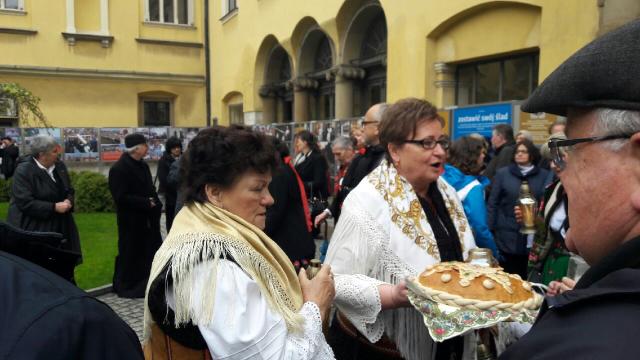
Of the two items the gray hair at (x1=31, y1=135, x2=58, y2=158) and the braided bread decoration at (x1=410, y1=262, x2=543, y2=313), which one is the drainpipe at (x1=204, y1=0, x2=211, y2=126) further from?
the braided bread decoration at (x1=410, y1=262, x2=543, y2=313)

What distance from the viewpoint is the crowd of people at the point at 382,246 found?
3.04 ft

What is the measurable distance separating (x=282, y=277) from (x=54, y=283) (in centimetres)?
110

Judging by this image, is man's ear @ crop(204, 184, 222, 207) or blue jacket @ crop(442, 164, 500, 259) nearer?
man's ear @ crop(204, 184, 222, 207)

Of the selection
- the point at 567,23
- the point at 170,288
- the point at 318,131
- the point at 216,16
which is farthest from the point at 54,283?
the point at 216,16

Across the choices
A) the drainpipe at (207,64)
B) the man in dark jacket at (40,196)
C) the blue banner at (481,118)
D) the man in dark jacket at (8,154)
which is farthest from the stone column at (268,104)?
the man in dark jacket at (40,196)

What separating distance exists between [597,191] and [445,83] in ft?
29.3

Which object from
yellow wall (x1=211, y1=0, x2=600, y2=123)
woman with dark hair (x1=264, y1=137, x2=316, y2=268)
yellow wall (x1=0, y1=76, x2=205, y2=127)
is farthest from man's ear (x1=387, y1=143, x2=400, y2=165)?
yellow wall (x1=0, y1=76, x2=205, y2=127)

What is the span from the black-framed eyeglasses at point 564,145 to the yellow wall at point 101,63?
21343mm

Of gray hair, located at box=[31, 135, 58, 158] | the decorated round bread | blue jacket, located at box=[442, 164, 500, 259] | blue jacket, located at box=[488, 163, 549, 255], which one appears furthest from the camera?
gray hair, located at box=[31, 135, 58, 158]

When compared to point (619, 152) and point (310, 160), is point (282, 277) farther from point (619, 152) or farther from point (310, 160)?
point (310, 160)

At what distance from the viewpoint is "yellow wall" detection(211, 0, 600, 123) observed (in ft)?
23.4

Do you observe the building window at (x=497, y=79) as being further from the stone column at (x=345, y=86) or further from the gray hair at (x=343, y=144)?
the stone column at (x=345, y=86)

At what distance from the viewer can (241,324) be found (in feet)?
5.51

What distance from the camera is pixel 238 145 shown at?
2.12 metres
